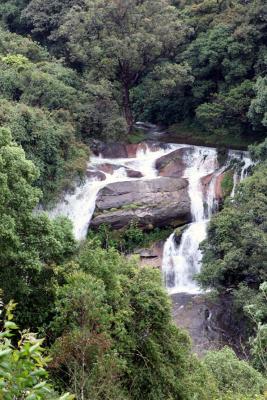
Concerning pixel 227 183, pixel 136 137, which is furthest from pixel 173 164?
pixel 136 137

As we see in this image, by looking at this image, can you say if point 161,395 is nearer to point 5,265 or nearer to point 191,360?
point 191,360

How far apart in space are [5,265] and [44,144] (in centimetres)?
1124

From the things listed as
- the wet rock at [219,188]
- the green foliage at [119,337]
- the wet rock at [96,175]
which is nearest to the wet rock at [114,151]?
the wet rock at [96,175]

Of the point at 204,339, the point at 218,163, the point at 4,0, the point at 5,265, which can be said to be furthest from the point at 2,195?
the point at 4,0

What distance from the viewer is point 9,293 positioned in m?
10.4

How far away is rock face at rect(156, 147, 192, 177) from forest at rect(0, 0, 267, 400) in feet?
7.00

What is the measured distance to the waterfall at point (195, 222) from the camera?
68.3 feet

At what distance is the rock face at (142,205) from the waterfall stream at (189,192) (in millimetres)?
419

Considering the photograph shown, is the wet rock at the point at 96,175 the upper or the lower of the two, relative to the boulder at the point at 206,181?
upper

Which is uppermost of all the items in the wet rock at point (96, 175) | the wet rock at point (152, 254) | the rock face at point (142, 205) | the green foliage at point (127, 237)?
the wet rock at point (96, 175)

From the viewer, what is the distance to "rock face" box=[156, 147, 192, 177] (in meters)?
25.1

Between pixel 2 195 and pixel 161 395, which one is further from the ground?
pixel 2 195

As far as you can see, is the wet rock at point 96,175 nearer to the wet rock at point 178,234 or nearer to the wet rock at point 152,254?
Answer: the wet rock at point 152,254

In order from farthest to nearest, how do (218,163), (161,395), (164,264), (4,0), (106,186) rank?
(4,0), (218,163), (106,186), (164,264), (161,395)
